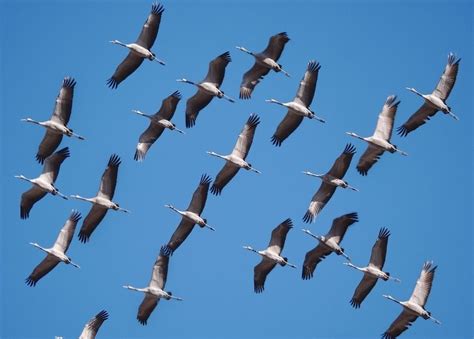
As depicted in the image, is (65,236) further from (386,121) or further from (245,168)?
(386,121)

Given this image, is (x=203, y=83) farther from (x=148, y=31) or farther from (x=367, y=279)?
(x=367, y=279)

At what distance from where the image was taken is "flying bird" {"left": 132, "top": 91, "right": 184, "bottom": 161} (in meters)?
68.3

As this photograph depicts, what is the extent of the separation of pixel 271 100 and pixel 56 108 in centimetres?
811

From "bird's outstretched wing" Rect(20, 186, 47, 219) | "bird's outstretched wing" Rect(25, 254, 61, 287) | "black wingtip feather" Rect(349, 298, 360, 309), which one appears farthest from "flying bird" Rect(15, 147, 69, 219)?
"black wingtip feather" Rect(349, 298, 360, 309)

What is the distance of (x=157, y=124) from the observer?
69.1 metres

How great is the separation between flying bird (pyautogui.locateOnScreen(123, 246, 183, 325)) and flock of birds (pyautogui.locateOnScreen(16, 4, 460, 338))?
0.12 feet

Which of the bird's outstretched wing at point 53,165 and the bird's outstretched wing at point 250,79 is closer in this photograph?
the bird's outstretched wing at point 53,165

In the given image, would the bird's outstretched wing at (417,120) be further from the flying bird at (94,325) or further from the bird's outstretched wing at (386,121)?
the flying bird at (94,325)

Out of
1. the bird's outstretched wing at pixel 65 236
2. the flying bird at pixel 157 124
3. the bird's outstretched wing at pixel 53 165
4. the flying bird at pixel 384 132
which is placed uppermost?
the flying bird at pixel 384 132

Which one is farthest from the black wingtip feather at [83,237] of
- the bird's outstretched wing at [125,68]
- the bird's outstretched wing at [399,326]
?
the bird's outstretched wing at [399,326]

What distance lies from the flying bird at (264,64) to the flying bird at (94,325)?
9.71m

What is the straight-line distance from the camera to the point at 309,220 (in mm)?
68125

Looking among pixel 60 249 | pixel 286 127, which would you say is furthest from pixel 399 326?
pixel 60 249

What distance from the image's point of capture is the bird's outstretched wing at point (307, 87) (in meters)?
67.1
